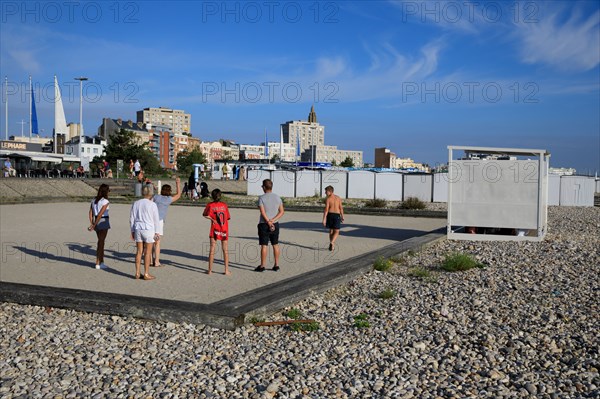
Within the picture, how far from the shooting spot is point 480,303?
7773 mm

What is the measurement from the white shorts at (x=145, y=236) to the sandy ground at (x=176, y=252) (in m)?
0.67

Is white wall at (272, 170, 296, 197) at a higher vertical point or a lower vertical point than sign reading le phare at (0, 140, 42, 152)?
lower

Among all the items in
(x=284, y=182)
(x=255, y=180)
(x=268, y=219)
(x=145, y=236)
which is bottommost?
(x=145, y=236)

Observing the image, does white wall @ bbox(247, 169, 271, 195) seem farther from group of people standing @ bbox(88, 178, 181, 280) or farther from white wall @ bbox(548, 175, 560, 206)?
group of people standing @ bbox(88, 178, 181, 280)

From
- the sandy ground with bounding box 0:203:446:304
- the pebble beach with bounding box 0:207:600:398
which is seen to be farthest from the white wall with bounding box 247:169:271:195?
the pebble beach with bounding box 0:207:600:398

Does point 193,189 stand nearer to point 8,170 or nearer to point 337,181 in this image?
point 337,181

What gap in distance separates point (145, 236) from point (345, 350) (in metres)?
4.76

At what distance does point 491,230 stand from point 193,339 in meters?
11.6

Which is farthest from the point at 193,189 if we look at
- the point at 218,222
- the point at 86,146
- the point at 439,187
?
the point at 86,146

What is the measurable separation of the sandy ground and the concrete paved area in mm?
14

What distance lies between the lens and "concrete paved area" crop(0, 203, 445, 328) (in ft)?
29.6

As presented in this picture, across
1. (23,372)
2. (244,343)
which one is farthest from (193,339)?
(23,372)

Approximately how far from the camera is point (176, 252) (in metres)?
12.9

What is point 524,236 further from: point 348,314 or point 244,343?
point 244,343
